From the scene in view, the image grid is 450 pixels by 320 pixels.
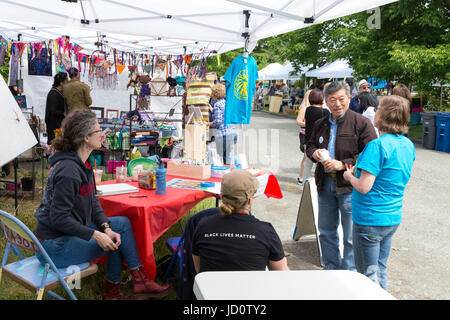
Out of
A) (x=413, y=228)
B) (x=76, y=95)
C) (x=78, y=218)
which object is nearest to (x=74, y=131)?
Result: (x=78, y=218)

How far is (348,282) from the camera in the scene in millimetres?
1360

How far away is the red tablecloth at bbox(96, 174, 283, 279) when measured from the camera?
3.01 meters

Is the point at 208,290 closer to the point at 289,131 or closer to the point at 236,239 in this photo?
the point at 236,239

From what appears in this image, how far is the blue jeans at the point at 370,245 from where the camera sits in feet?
8.75

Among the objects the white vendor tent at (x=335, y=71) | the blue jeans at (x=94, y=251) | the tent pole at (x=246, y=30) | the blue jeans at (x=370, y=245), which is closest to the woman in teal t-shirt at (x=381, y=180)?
the blue jeans at (x=370, y=245)

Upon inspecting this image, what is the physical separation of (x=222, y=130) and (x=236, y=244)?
528 cm

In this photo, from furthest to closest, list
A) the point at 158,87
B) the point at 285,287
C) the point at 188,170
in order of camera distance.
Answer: the point at 158,87, the point at 188,170, the point at 285,287

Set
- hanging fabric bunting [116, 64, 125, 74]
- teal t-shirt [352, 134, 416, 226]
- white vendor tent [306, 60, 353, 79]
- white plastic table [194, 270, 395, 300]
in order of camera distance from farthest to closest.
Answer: white vendor tent [306, 60, 353, 79], hanging fabric bunting [116, 64, 125, 74], teal t-shirt [352, 134, 416, 226], white plastic table [194, 270, 395, 300]

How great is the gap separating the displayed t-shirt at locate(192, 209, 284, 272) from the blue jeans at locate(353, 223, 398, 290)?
2.84ft

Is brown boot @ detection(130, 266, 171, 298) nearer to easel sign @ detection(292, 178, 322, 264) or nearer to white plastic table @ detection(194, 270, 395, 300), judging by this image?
easel sign @ detection(292, 178, 322, 264)

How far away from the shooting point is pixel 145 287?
124 inches

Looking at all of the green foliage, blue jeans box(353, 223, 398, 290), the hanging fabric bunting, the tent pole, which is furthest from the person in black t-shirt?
the green foliage

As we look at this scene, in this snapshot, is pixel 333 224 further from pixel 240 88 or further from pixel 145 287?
pixel 240 88
